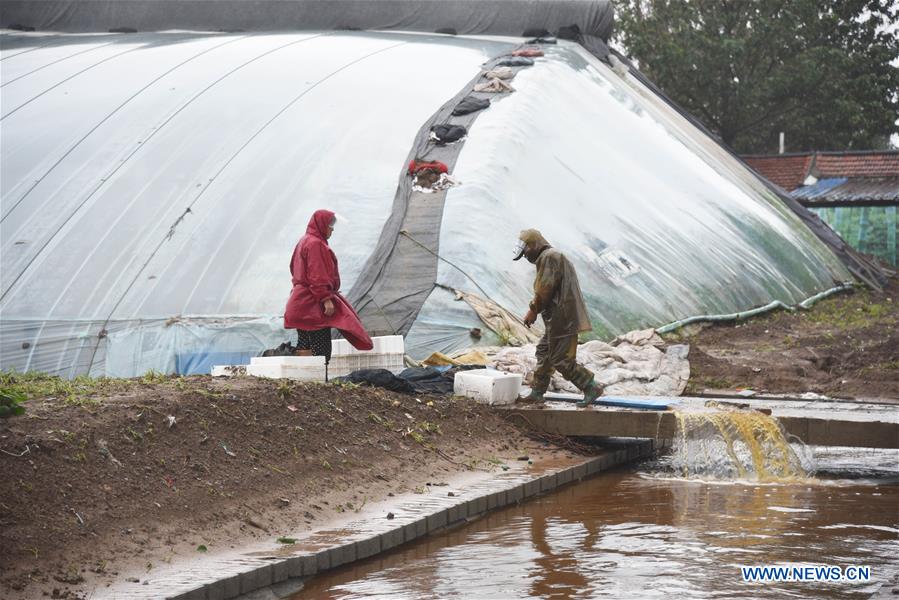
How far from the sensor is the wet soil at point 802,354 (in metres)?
13.1

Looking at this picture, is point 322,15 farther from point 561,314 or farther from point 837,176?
point 837,176

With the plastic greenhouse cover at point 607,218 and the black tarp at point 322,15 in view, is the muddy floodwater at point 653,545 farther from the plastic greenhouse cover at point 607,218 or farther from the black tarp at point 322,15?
the black tarp at point 322,15

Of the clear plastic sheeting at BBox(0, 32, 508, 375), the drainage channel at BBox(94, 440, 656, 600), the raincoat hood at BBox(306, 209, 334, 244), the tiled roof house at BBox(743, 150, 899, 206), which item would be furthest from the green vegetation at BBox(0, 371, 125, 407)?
the tiled roof house at BBox(743, 150, 899, 206)

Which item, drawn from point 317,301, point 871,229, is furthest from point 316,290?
point 871,229

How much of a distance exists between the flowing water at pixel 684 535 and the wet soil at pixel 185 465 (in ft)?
2.39

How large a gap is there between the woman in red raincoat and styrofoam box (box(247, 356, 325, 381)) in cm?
24

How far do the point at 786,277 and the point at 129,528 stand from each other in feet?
46.7

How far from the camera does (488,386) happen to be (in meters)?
10.5

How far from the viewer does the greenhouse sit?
14203mm

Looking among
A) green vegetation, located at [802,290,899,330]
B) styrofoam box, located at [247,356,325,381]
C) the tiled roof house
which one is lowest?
styrofoam box, located at [247,356,325,381]

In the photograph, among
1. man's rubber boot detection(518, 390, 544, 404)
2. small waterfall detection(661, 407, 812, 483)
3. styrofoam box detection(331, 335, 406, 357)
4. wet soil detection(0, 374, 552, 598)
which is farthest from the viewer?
styrofoam box detection(331, 335, 406, 357)

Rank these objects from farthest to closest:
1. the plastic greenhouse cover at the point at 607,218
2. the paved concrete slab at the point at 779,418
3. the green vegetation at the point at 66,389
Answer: the plastic greenhouse cover at the point at 607,218
the paved concrete slab at the point at 779,418
the green vegetation at the point at 66,389

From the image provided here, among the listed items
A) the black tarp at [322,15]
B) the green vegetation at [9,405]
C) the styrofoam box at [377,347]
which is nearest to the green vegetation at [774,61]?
the black tarp at [322,15]

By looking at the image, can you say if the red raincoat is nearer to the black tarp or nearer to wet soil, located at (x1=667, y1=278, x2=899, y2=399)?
wet soil, located at (x1=667, y1=278, x2=899, y2=399)
